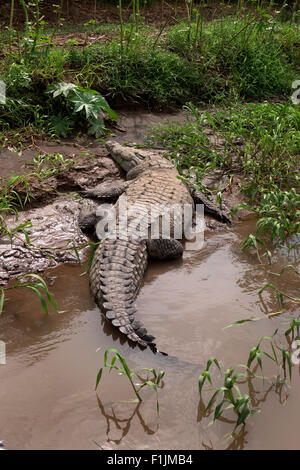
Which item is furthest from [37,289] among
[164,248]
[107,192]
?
[107,192]

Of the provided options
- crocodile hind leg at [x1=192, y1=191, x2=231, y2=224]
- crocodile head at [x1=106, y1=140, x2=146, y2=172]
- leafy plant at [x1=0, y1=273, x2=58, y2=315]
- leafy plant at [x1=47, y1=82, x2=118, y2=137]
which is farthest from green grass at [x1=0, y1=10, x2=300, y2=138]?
leafy plant at [x1=0, y1=273, x2=58, y2=315]

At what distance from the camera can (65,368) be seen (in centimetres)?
278

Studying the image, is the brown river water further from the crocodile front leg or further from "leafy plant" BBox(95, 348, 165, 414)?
the crocodile front leg

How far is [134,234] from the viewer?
12.9 ft

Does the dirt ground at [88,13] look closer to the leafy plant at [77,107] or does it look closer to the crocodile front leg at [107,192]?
the leafy plant at [77,107]

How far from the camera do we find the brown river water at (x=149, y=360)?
7.73 feet

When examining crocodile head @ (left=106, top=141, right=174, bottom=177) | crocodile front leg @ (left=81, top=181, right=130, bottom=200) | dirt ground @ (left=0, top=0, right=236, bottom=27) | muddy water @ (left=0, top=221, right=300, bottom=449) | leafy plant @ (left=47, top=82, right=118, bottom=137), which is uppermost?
dirt ground @ (left=0, top=0, right=236, bottom=27)

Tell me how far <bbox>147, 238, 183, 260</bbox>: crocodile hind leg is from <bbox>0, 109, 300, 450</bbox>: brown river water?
9cm

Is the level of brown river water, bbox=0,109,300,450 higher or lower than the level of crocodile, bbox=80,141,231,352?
lower

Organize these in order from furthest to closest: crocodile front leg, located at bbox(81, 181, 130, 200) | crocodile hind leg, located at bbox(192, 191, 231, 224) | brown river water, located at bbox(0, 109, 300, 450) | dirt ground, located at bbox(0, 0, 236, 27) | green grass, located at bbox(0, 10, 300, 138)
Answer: dirt ground, located at bbox(0, 0, 236, 27) → green grass, located at bbox(0, 10, 300, 138) → crocodile front leg, located at bbox(81, 181, 130, 200) → crocodile hind leg, located at bbox(192, 191, 231, 224) → brown river water, located at bbox(0, 109, 300, 450)

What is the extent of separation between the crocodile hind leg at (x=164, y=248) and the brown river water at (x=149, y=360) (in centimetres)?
9

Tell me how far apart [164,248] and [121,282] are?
80cm

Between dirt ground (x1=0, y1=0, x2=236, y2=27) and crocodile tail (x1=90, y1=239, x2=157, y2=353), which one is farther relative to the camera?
dirt ground (x1=0, y1=0, x2=236, y2=27)

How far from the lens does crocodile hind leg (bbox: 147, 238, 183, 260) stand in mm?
4020
